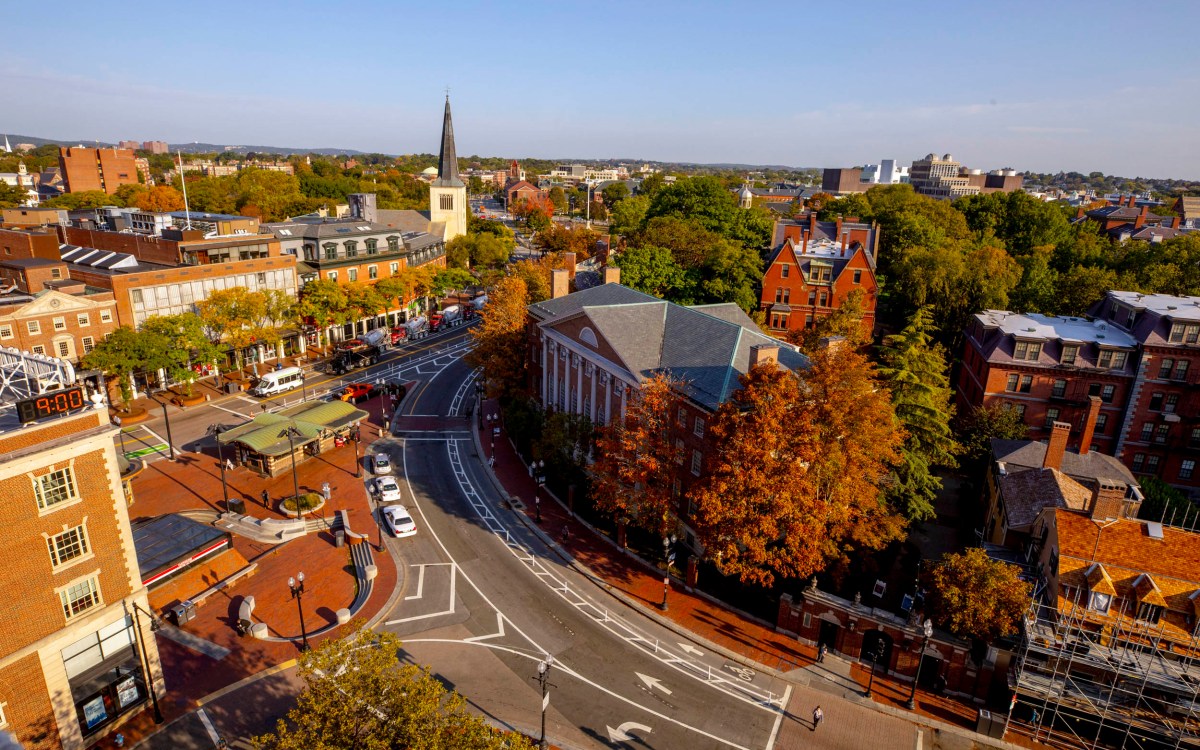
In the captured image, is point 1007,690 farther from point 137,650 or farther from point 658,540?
point 137,650

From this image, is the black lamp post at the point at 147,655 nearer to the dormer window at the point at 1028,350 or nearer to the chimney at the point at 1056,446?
the chimney at the point at 1056,446

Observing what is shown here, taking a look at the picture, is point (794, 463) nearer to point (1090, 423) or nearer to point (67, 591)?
point (1090, 423)

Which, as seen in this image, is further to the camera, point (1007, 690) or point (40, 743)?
point (1007, 690)

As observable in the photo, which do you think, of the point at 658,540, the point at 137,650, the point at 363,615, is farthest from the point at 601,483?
the point at 137,650

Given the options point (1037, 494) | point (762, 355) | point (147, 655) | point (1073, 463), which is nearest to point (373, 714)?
point (147, 655)

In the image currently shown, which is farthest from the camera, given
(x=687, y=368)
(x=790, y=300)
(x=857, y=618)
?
(x=790, y=300)

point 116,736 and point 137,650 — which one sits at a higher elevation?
point 137,650

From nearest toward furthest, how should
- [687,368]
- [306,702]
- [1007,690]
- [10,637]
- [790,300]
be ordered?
[306,702] < [10,637] < [1007,690] < [687,368] < [790,300]

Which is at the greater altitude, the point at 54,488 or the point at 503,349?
the point at 54,488
